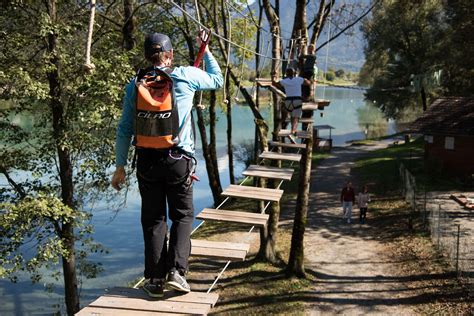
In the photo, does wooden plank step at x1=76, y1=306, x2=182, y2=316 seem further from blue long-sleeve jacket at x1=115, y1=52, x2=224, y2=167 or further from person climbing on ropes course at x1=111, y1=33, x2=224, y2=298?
blue long-sleeve jacket at x1=115, y1=52, x2=224, y2=167

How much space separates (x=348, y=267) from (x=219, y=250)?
12467 millimetres

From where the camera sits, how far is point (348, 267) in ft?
56.1

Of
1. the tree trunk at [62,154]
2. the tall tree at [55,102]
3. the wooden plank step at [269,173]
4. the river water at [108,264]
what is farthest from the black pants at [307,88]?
the tree trunk at [62,154]

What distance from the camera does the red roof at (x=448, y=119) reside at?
29031 mm

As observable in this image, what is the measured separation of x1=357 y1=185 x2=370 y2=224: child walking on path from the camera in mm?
21156

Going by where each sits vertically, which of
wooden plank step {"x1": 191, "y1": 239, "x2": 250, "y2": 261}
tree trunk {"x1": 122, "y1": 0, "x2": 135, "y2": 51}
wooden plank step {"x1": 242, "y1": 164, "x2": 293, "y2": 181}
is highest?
tree trunk {"x1": 122, "y1": 0, "x2": 135, "y2": 51}

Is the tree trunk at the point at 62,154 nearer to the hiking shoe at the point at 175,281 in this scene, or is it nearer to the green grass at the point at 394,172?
the hiking shoe at the point at 175,281

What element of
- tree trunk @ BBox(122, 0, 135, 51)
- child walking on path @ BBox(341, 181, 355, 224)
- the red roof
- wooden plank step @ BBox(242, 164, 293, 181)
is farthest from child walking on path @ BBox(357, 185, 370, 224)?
wooden plank step @ BBox(242, 164, 293, 181)

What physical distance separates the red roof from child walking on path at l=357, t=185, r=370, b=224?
10.5 meters

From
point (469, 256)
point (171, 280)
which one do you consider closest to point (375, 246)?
point (469, 256)

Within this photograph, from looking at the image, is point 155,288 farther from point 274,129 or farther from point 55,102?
point 274,129

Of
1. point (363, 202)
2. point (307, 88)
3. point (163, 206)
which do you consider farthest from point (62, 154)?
point (363, 202)

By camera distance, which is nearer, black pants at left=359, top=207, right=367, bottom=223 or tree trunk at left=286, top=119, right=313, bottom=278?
tree trunk at left=286, top=119, right=313, bottom=278

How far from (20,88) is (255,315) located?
8327 millimetres
